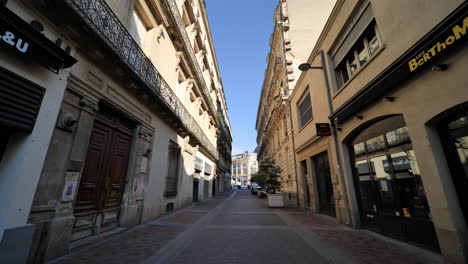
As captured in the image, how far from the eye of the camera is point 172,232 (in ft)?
18.5

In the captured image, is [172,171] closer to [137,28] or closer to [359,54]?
[137,28]

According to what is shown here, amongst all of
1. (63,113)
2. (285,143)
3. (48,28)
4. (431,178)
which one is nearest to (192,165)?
(285,143)

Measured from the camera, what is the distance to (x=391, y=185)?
4941mm

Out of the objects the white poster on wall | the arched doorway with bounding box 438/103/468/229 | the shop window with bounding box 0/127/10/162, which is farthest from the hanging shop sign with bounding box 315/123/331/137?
the shop window with bounding box 0/127/10/162

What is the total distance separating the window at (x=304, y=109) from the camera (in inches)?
401

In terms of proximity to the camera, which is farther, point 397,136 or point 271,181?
point 271,181

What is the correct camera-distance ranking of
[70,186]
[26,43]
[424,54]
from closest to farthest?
[26,43] → [424,54] → [70,186]

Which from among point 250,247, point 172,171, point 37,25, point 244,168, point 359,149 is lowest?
point 250,247

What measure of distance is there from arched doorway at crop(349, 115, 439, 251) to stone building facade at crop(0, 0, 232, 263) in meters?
7.74

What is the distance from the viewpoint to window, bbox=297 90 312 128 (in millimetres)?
10180

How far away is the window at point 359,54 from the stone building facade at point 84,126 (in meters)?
7.42

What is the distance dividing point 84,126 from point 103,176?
1.81m

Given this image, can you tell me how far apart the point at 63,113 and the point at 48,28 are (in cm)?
175

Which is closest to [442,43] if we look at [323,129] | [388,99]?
[388,99]
